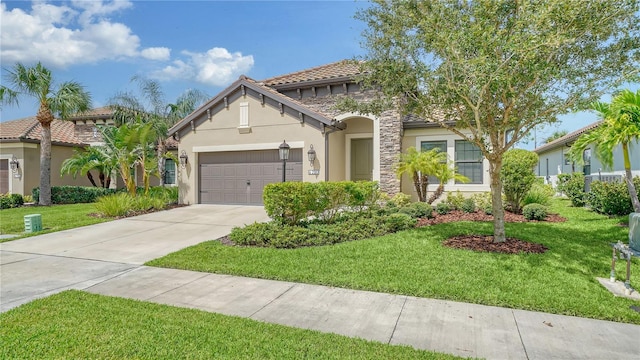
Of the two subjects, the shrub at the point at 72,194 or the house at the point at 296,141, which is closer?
the house at the point at 296,141

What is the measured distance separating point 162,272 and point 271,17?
904cm

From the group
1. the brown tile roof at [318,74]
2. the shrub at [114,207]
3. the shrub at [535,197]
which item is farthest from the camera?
the brown tile roof at [318,74]

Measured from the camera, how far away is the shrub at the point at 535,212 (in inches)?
395

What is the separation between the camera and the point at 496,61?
5559 millimetres

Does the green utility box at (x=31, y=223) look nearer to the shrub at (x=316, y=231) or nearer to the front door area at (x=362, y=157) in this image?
the shrub at (x=316, y=231)

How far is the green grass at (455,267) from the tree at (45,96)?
1316cm

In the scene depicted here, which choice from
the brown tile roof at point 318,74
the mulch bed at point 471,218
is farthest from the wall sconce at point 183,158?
the mulch bed at point 471,218

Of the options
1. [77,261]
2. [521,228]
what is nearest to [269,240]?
[77,261]

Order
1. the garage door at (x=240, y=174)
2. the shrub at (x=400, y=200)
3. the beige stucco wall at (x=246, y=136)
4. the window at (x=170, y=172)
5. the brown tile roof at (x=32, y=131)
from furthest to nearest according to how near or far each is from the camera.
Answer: the window at (x=170, y=172) → the brown tile roof at (x=32, y=131) → the garage door at (x=240, y=174) → the beige stucco wall at (x=246, y=136) → the shrub at (x=400, y=200)

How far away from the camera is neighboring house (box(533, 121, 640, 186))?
11.9 metres

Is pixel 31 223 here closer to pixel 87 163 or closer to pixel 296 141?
pixel 87 163

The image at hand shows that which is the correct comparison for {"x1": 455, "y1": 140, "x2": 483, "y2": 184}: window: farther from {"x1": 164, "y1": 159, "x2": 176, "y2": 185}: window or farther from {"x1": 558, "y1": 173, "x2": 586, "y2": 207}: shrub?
{"x1": 164, "y1": 159, "x2": 176, "y2": 185}: window

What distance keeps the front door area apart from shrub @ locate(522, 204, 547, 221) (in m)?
6.87

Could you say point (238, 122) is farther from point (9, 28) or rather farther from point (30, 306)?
point (30, 306)
